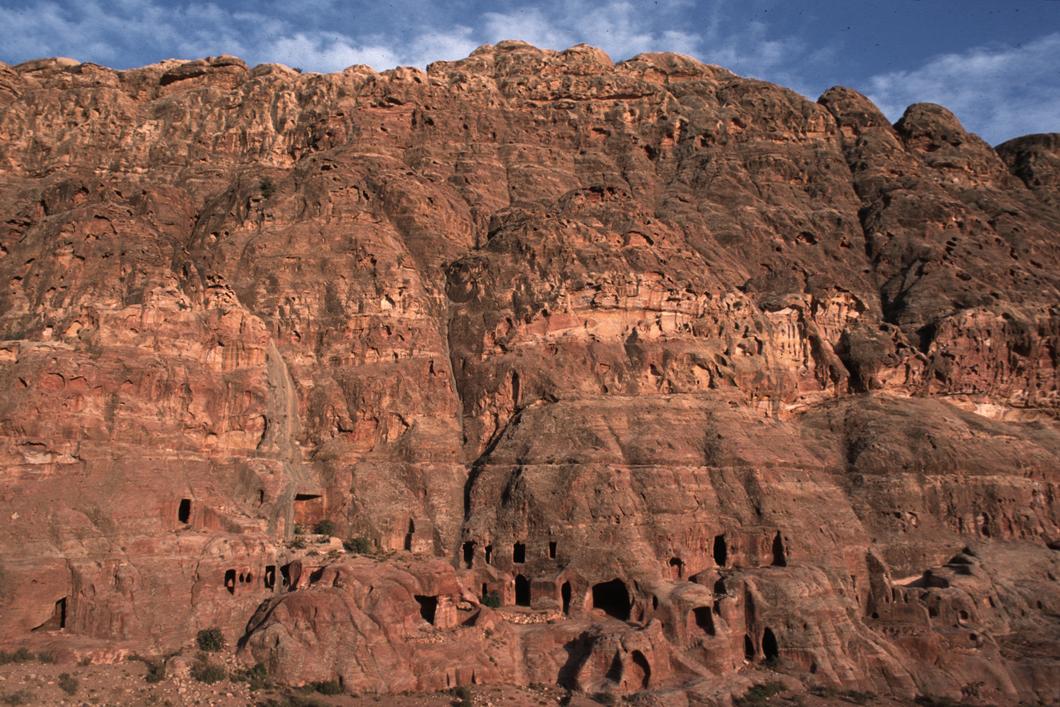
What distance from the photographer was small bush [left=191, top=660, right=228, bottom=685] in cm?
3175

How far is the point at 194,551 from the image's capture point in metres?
36.3

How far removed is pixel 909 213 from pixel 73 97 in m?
66.4

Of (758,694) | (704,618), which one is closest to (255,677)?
(704,618)

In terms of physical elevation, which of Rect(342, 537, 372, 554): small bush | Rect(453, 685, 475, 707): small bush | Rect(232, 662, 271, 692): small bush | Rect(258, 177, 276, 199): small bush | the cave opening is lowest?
Rect(453, 685, 475, 707): small bush

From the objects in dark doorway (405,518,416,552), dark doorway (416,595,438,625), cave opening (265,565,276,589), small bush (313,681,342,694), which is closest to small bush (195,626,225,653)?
small bush (313,681,342,694)

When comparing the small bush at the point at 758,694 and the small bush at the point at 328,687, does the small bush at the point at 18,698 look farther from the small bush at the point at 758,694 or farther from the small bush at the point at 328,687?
the small bush at the point at 758,694

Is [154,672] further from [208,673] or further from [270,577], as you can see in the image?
[270,577]

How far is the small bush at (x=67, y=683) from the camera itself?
29328 mm

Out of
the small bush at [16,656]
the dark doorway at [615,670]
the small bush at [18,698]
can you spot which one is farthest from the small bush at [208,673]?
the dark doorway at [615,670]

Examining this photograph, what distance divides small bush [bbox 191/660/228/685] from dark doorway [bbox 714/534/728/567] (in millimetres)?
23179

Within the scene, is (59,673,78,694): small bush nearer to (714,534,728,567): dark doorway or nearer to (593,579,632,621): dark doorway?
(593,579,632,621): dark doorway

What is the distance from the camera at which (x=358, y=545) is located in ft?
141

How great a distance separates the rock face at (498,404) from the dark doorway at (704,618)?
0.14 metres

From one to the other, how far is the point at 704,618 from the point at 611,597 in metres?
5.12
